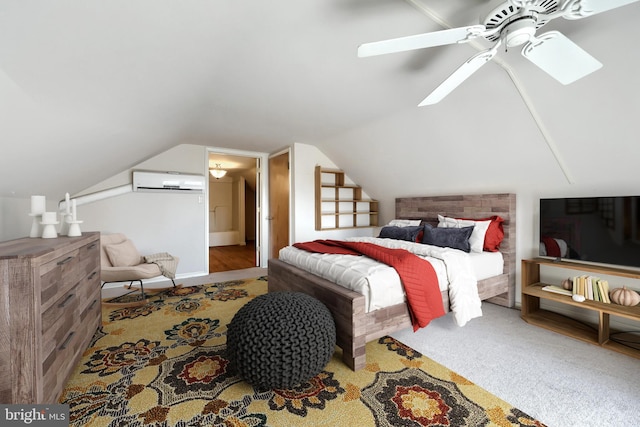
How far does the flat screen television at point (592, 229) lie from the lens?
85.7 inches

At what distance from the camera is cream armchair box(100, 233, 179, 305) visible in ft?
Answer: 9.45

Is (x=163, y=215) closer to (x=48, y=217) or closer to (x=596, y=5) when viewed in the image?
(x=48, y=217)

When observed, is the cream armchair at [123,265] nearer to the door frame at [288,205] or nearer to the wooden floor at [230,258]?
the wooden floor at [230,258]

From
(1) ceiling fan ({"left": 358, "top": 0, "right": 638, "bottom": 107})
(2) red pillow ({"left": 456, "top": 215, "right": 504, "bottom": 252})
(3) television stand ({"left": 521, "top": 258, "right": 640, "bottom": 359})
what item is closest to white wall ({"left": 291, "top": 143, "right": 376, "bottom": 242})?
(2) red pillow ({"left": 456, "top": 215, "right": 504, "bottom": 252})

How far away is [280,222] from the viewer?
194 inches

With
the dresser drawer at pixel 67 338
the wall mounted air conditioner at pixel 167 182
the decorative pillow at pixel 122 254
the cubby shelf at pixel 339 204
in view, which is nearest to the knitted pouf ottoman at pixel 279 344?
the dresser drawer at pixel 67 338

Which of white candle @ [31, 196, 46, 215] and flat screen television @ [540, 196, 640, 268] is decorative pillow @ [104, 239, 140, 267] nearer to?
white candle @ [31, 196, 46, 215]

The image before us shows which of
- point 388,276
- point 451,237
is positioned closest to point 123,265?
point 388,276

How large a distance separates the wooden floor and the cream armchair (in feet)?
4.73

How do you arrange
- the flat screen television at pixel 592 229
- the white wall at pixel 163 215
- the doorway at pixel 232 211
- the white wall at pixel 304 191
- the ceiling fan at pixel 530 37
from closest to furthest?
the ceiling fan at pixel 530 37, the flat screen television at pixel 592 229, the white wall at pixel 163 215, the white wall at pixel 304 191, the doorway at pixel 232 211

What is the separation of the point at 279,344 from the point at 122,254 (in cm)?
280

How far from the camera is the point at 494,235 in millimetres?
3010

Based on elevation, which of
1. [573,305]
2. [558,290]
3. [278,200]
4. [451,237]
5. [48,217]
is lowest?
[573,305]

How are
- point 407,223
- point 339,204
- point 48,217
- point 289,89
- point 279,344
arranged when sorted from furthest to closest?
point 339,204 < point 407,223 < point 289,89 < point 48,217 < point 279,344
